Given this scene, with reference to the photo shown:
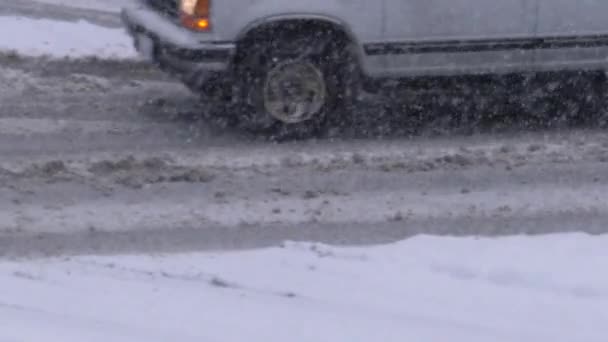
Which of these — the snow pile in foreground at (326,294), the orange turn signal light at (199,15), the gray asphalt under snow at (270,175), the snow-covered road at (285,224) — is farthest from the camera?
the orange turn signal light at (199,15)

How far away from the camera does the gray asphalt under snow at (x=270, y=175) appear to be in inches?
286

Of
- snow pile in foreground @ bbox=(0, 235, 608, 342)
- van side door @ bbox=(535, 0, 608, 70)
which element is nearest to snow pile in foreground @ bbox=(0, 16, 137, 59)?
van side door @ bbox=(535, 0, 608, 70)

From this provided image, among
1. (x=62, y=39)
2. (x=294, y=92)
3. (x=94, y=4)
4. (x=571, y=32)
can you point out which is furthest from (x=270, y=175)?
(x=94, y=4)

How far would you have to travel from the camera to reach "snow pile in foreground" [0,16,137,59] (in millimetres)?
12594

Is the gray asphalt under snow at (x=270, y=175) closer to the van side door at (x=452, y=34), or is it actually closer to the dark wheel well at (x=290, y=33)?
the van side door at (x=452, y=34)

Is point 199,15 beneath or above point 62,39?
above

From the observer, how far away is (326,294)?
5910 mm

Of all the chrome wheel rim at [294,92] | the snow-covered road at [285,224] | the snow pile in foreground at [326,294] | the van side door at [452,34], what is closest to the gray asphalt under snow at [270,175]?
the snow-covered road at [285,224]

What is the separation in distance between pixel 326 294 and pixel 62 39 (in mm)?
7947

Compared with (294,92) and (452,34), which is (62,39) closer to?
(294,92)

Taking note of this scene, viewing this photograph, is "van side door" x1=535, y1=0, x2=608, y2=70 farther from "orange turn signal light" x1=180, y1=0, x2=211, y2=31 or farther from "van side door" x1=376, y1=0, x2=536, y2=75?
"orange turn signal light" x1=180, y1=0, x2=211, y2=31

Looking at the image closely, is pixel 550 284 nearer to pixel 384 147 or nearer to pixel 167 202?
pixel 167 202

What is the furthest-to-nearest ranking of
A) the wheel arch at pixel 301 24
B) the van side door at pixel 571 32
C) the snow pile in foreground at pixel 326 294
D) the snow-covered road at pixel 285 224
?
1. the van side door at pixel 571 32
2. the wheel arch at pixel 301 24
3. the snow-covered road at pixel 285 224
4. the snow pile in foreground at pixel 326 294

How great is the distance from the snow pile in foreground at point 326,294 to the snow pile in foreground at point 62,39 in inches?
250
